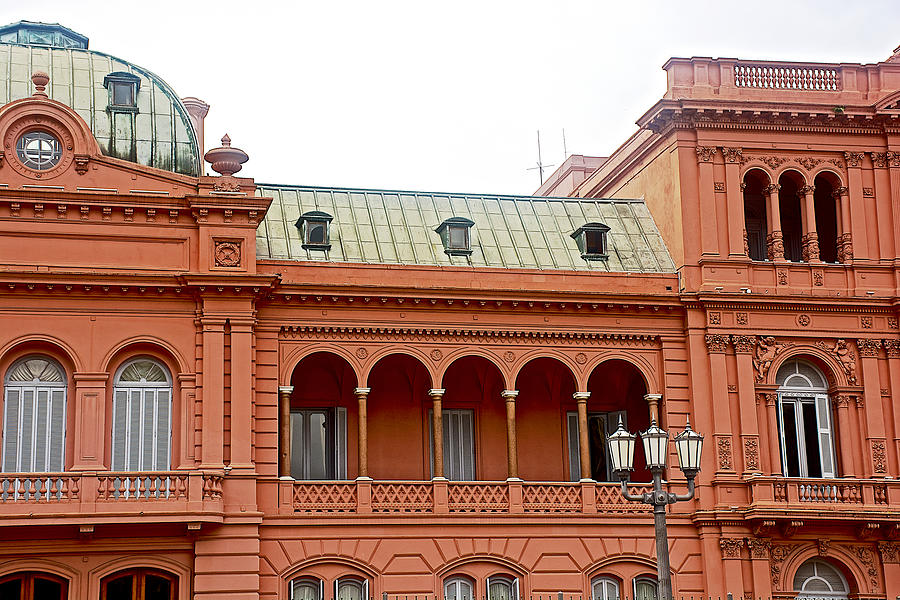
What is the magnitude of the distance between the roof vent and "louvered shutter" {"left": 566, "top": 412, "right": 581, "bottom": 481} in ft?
27.0

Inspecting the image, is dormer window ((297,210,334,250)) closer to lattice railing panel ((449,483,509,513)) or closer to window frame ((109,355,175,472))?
window frame ((109,355,175,472))

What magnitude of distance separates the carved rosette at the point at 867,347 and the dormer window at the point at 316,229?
14.6m

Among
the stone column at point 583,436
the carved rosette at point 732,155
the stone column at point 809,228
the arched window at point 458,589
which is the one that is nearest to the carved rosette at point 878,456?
the stone column at point 809,228

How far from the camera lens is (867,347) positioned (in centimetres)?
3697

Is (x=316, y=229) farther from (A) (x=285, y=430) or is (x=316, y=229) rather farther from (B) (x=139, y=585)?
(B) (x=139, y=585)

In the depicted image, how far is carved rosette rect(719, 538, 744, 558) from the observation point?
34.9 metres

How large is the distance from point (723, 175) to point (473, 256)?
23.8 ft

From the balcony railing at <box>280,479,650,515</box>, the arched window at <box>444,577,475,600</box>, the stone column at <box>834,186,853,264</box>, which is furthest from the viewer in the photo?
the stone column at <box>834,186,853,264</box>

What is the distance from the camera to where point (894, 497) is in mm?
35625

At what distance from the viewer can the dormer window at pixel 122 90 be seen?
35312 mm

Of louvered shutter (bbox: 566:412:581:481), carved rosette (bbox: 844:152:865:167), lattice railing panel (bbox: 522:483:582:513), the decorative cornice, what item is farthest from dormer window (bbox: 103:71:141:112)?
carved rosette (bbox: 844:152:865:167)

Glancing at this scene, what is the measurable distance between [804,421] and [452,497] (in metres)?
9.93

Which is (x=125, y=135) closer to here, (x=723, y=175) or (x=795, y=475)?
(x=723, y=175)

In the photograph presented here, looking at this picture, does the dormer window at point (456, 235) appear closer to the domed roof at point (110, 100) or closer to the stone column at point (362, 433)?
the stone column at point (362, 433)
